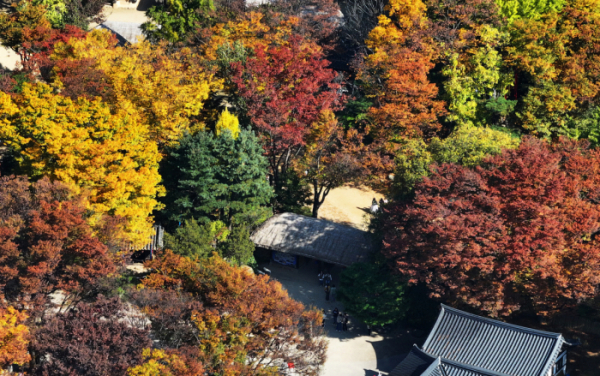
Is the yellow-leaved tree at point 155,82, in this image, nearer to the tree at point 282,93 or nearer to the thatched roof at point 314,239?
the tree at point 282,93

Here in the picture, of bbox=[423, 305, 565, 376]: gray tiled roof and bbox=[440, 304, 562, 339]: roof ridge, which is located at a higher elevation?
bbox=[440, 304, 562, 339]: roof ridge

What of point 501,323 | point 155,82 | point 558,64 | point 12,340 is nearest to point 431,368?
point 501,323

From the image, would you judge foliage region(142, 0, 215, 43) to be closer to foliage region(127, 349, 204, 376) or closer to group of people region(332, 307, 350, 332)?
group of people region(332, 307, 350, 332)

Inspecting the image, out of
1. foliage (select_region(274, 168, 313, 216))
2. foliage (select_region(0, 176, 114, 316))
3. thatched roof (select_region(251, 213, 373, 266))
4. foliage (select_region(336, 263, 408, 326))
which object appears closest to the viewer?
foliage (select_region(0, 176, 114, 316))

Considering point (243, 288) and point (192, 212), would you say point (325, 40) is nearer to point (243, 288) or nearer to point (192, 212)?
point (192, 212)

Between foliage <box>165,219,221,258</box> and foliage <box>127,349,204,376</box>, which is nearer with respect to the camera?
foliage <box>127,349,204,376</box>

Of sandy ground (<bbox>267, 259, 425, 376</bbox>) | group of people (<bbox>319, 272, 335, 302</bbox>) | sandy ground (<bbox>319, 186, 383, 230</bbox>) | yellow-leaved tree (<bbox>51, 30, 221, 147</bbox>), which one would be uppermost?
yellow-leaved tree (<bbox>51, 30, 221, 147</bbox>)

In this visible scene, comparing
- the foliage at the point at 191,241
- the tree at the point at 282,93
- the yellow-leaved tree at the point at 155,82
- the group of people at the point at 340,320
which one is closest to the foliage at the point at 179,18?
the yellow-leaved tree at the point at 155,82

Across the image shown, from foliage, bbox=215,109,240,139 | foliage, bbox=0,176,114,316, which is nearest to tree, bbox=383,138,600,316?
foliage, bbox=215,109,240,139
